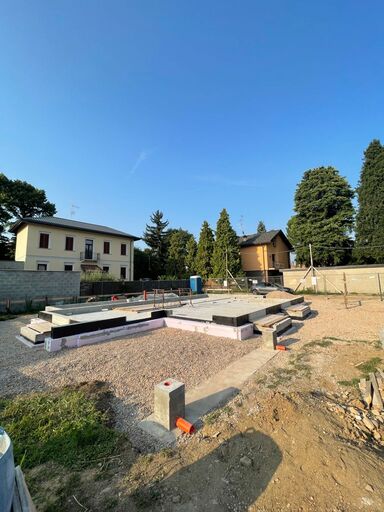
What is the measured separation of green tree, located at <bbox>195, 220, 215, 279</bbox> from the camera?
3181 cm

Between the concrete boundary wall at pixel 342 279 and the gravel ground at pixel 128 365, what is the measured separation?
1819 centimetres

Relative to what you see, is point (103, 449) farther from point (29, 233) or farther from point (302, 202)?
point (302, 202)

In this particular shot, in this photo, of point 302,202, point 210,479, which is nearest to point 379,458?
point 210,479

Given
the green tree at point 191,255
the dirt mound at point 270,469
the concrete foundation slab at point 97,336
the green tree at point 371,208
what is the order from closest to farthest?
the dirt mound at point 270,469
the concrete foundation slab at point 97,336
the green tree at point 371,208
the green tree at point 191,255

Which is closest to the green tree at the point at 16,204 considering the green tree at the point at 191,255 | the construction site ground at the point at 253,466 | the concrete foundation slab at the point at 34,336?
the green tree at the point at 191,255

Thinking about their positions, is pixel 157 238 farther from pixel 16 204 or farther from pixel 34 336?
pixel 34 336

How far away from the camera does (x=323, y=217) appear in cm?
3019

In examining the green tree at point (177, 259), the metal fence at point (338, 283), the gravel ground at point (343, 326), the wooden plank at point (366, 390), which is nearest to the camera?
the wooden plank at point (366, 390)

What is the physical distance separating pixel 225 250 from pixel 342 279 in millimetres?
12986

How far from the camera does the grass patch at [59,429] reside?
2512 mm

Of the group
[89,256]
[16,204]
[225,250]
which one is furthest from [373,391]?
[16,204]

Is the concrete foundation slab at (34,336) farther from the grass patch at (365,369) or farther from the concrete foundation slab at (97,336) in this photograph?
the grass patch at (365,369)

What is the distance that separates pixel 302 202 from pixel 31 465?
116 ft

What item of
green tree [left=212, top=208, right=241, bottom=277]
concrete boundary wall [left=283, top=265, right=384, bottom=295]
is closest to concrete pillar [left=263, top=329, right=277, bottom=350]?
concrete boundary wall [left=283, top=265, right=384, bottom=295]
